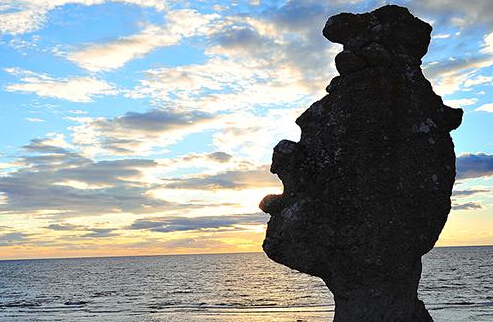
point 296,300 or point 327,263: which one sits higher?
point 327,263

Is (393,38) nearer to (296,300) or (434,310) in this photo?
(434,310)

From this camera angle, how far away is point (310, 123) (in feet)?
52.7

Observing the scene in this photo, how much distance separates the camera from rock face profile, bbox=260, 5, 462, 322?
47.8 feet

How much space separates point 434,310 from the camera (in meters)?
38.4

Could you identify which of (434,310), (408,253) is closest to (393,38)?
(408,253)

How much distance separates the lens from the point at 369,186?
14.6m

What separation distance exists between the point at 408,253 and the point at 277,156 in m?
4.70

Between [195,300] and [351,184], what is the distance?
43.3 meters

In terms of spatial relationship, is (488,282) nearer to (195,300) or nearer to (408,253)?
(195,300)

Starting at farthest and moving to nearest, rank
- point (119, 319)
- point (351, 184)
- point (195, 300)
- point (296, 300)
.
Result: point (195, 300) < point (296, 300) < point (119, 319) < point (351, 184)

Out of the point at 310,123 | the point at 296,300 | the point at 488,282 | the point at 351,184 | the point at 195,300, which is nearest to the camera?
the point at 351,184

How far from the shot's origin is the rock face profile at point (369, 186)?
14570 mm

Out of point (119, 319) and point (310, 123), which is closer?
point (310, 123)

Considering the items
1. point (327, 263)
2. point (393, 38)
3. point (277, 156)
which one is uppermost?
point (393, 38)
